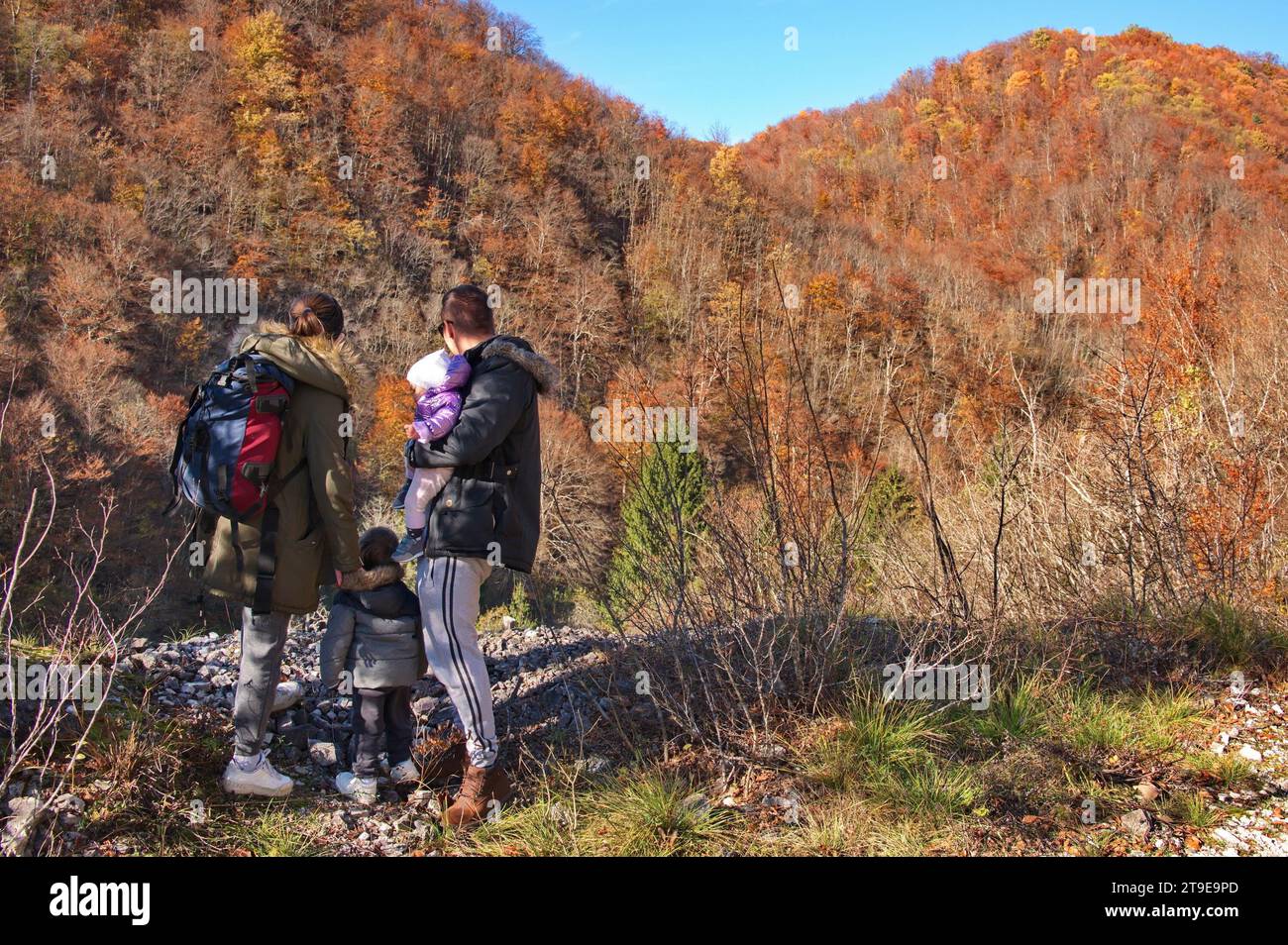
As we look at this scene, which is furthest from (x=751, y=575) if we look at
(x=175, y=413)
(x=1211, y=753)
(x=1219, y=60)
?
(x=1219, y=60)

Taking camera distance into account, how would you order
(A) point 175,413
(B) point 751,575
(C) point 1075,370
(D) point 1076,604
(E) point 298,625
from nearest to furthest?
(B) point 751,575 → (D) point 1076,604 → (E) point 298,625 → (A) point 175,413 → (C) point 1075,370

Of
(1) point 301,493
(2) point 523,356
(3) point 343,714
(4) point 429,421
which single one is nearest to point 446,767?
(3) point 343,714

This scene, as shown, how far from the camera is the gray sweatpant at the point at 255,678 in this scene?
3104mm

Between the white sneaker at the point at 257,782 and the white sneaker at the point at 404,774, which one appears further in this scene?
the white sneaker at the point at 404,774

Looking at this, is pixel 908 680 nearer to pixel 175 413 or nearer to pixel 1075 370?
pixel 175 413

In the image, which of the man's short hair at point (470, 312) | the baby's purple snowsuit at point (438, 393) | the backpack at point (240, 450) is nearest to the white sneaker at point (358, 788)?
the backpack at point (240, 450)

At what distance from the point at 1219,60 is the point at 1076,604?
115 meters

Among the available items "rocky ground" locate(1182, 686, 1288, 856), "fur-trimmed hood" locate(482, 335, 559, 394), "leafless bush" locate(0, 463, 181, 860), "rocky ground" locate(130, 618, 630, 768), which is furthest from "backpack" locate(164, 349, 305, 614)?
"rocky ground" locate(1182, 686, 1288, 856)

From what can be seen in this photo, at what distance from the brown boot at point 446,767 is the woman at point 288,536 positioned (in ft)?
1.62

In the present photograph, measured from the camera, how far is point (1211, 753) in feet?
10.9

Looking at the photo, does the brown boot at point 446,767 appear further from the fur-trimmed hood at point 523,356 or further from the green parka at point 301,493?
the fur-trimmed hood at point 523,356

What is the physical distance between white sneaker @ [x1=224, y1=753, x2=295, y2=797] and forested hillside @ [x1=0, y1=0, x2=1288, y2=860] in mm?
830

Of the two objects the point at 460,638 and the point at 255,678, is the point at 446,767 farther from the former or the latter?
the point at 255,678
